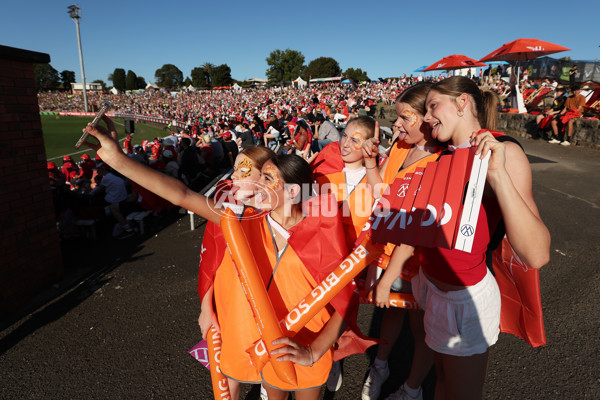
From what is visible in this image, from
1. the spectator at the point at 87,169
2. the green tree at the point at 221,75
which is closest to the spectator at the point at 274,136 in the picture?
the spectator at the point at 87,169

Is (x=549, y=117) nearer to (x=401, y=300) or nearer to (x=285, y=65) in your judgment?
(x=401, y=300)

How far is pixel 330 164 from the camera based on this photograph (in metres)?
3.23

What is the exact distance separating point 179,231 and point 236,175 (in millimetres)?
5198

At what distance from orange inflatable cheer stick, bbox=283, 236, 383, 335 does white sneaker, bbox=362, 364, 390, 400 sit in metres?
1.58

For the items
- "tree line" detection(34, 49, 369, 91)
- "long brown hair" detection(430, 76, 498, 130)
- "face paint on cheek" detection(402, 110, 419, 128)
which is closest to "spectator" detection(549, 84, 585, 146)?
"face paint on cheek" detection(402, 110, 419, 128)

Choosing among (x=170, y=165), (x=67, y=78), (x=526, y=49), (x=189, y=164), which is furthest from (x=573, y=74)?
(x=67, y=78)

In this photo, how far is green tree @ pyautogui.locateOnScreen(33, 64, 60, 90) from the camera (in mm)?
91325

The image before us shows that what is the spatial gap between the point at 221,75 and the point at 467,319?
4471 inches

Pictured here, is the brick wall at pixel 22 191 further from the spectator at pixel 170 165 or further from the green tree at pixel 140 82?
the green tree at pixel 140 82

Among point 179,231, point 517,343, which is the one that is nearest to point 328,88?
point 179,231

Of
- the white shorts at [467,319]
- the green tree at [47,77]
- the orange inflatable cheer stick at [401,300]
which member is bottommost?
the orange inflatable cheer stick at [401,300]

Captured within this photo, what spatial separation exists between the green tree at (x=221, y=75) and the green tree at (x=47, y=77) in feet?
151

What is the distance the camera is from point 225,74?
346ft

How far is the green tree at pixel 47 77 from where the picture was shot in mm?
91325
